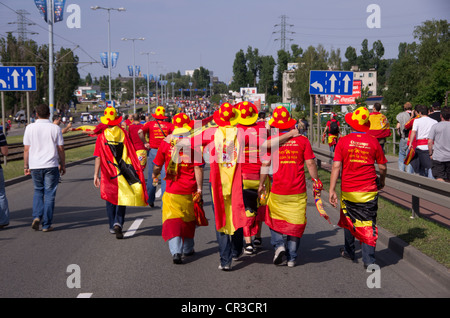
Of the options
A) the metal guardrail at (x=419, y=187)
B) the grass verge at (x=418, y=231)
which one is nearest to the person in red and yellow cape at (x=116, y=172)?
the grass verge at (x=418, y=231)

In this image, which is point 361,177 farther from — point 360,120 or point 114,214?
point 114,214

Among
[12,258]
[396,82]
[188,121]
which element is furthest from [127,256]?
[396,82]

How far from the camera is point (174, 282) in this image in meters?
5.61

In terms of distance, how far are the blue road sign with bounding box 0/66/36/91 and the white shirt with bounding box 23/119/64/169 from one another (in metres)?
9.81

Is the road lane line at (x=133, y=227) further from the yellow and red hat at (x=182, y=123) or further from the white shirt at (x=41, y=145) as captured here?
the yellow and red hat at (x=182, y=123)

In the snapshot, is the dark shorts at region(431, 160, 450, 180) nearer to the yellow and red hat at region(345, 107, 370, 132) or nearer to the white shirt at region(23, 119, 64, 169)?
the yellow and red hat at region(345, 107, 370, 132)

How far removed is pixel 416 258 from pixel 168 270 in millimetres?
2957

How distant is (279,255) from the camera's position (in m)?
6.21

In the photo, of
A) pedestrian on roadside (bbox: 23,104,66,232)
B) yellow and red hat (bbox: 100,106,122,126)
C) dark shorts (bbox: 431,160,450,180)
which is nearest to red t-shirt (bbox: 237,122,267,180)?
yellow and red hat (bbox: 100,106,122,126)

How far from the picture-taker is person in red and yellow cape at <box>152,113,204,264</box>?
638cm

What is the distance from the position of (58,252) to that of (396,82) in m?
82.4
